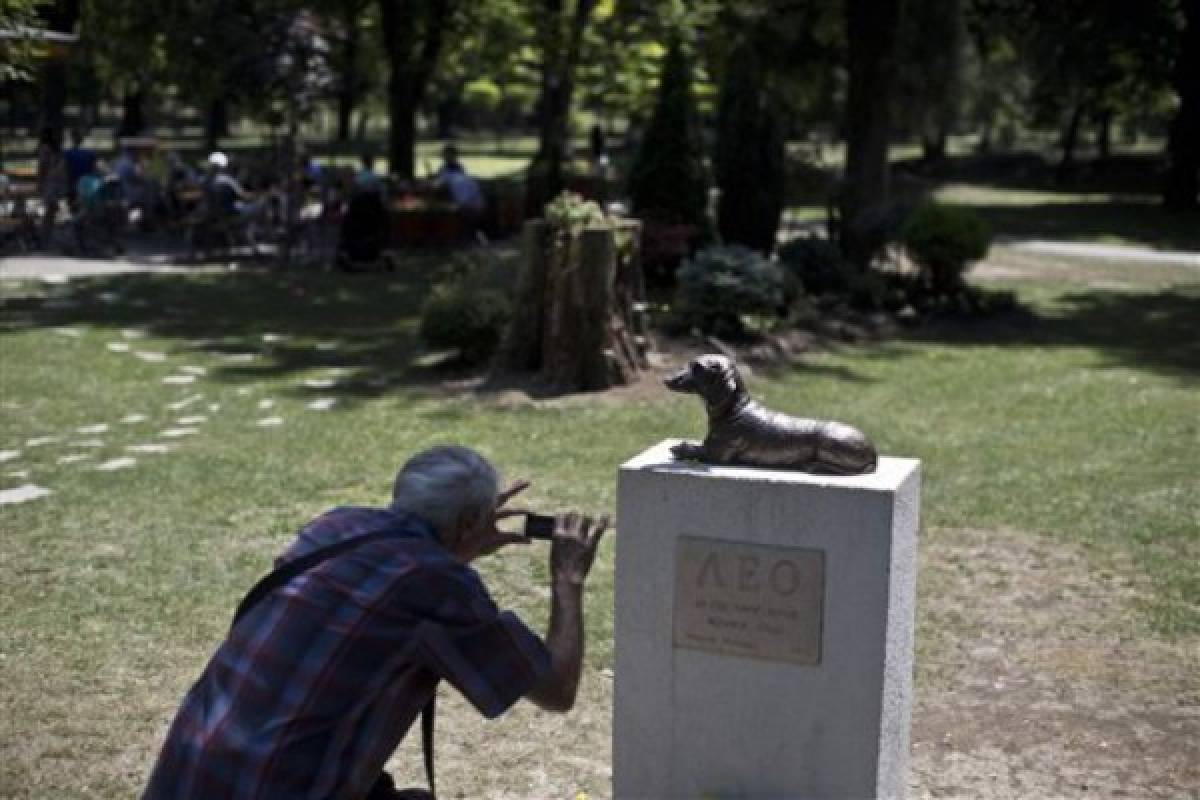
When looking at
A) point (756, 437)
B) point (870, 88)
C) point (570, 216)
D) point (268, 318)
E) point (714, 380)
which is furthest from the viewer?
point (870, 88)

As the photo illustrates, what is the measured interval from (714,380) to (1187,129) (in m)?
34.6

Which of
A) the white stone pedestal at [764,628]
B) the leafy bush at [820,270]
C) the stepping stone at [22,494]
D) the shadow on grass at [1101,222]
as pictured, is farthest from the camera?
the shadow on grass at [1101,222]

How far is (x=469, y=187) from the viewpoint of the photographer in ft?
82.3

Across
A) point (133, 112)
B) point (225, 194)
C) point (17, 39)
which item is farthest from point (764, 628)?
point (133, 112)

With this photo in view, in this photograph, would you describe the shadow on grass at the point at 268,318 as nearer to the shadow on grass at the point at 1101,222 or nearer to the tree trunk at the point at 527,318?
the tree trunk at the point at 527,318

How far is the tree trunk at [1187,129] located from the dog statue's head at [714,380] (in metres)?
33.7

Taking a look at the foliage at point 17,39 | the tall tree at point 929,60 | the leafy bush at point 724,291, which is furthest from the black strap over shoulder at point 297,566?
the tall tree at point 929,60

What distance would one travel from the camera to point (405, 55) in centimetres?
3036

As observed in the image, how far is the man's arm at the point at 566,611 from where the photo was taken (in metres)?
3.82

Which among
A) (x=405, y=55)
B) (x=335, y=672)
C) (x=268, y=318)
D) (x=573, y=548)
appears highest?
(x=405, y=55)

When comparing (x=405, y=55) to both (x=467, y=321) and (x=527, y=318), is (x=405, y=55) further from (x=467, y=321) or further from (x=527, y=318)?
(x=527, y=318)

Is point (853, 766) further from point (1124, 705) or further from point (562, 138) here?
point (562, 138)

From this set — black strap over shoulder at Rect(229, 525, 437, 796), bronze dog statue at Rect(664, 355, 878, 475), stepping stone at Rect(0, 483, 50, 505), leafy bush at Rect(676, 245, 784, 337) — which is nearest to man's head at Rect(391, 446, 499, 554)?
black strap over shoulder at Rect(229, 525, 437, 796)

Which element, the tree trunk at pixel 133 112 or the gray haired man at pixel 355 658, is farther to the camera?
the tree trunk at pixel 133 112
